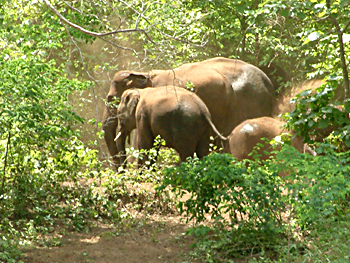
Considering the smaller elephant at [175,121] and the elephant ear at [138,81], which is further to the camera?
the elephant ear at [138,81]

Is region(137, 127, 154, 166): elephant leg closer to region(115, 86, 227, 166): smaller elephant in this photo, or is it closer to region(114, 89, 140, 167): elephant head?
region(115, 86, 227, 166): smaller elephant

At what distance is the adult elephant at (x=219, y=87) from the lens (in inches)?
401

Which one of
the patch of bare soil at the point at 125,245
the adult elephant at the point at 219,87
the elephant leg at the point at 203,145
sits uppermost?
the adult elephant at the point at 219,87

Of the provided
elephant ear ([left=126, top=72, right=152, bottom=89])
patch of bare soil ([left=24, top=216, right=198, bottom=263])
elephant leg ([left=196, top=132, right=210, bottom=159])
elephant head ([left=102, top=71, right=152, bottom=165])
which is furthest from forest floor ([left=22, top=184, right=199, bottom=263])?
elephant ear ([left=126, top=72, right=152, bottom=89])

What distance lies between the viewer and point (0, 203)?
6.18m

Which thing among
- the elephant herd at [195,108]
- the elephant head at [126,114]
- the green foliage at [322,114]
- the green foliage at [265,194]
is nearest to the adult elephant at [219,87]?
the elephant herd at [195,108]

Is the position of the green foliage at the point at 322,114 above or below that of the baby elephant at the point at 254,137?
above

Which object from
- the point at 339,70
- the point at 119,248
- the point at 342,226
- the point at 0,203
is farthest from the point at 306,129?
the point at 0,203

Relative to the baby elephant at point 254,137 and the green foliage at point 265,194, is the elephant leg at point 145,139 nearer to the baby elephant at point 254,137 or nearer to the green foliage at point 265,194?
the baby elephant at point 254,137

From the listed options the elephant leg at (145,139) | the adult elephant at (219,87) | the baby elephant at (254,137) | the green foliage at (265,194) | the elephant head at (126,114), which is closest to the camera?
the green foliage at (265,194)

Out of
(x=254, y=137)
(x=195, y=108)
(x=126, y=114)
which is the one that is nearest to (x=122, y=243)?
(x=195, y=108)

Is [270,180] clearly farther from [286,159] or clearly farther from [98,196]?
[98,196]

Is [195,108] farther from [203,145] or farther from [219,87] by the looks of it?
[219,87]

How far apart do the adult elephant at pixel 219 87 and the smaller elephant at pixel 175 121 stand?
112cm
